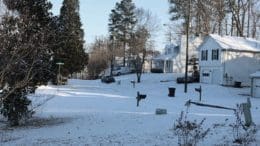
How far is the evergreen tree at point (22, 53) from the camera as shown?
13922mm

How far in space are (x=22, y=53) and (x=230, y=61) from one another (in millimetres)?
46664

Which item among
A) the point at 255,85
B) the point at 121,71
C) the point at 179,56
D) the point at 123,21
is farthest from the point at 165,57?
the point at 255,85

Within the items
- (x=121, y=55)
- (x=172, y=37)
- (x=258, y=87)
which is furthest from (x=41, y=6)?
Result: (x=121, y=55)

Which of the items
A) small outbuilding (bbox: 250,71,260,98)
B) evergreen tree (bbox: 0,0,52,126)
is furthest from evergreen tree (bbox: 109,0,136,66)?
evergreen tree (bbox: 0,0,52,126)

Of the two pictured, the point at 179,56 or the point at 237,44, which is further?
the point at 179,56

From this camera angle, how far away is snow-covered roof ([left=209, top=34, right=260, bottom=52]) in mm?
59062

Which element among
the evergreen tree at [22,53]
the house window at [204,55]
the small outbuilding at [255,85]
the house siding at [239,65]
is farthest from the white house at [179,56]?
the evergreen tree at [22,53]

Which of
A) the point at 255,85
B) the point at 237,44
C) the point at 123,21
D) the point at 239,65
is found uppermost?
the point at 123,21

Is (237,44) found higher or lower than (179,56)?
higher

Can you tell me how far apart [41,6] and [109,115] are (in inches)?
236

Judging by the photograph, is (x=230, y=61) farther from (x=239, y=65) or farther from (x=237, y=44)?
(x=237, y=44)

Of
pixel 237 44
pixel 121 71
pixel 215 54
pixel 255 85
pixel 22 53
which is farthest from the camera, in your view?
pixel 121 71

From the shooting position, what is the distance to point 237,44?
6072cm

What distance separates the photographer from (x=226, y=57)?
5878 cm
